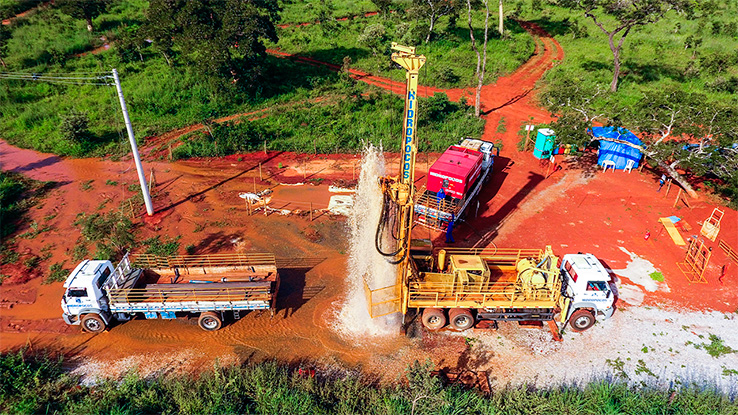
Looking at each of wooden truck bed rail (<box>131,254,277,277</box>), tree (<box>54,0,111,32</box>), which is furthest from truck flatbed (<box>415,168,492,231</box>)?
tree (<box>54,0,111,32</box>)

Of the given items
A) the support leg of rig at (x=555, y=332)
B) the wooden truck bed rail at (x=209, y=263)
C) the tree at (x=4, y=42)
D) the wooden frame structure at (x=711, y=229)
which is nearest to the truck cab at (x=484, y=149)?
the wooden frame structure at (x=711, y=229)

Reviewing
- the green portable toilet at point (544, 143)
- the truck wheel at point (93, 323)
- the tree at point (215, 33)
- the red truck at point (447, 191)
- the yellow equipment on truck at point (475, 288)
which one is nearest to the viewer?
the yellow equipment on truck at point (475, 288)

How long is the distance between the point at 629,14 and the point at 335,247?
3387cm

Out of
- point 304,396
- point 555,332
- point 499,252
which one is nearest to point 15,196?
point 304,396

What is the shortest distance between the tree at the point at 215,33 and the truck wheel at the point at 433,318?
98.7 feet

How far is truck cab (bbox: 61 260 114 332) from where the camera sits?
17206 millimetres

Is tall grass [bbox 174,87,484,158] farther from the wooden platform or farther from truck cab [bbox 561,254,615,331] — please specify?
truck cab [bbox 561,254,615,331]

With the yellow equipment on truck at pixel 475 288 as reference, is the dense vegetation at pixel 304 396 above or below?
below

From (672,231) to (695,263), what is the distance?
299 cm

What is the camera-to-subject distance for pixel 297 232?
81.5ft

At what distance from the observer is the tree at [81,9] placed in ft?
A: 167

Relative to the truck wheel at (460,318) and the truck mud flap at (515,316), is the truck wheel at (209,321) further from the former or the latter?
the truck mud flap at (515,316)

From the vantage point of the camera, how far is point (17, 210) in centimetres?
2633

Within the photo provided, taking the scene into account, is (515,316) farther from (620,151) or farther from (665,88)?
(665,88)
